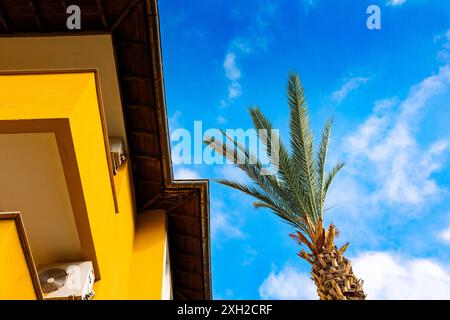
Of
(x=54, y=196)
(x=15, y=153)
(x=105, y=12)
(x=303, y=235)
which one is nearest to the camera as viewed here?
(x=15, y=153)

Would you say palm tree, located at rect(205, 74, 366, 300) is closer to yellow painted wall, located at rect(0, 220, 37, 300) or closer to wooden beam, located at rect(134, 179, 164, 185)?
wooden beam, located at rect(134, 179, 164, 185)

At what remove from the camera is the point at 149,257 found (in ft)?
38.7

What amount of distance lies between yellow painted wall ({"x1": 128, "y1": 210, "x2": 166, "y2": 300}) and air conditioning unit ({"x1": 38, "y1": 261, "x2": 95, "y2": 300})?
11.0 feet

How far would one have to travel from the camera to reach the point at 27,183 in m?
6.80

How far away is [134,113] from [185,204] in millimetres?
3149

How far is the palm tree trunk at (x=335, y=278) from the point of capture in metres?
7.20

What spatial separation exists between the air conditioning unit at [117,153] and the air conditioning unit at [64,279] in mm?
3035

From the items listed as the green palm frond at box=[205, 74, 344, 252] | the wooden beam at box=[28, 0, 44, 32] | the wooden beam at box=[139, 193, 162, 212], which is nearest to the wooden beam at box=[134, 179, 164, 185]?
the wooden beam at box=[139, 193, 162, 212]

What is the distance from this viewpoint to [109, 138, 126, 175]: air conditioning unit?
34.1ft

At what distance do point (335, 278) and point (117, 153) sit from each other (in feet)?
18.3
